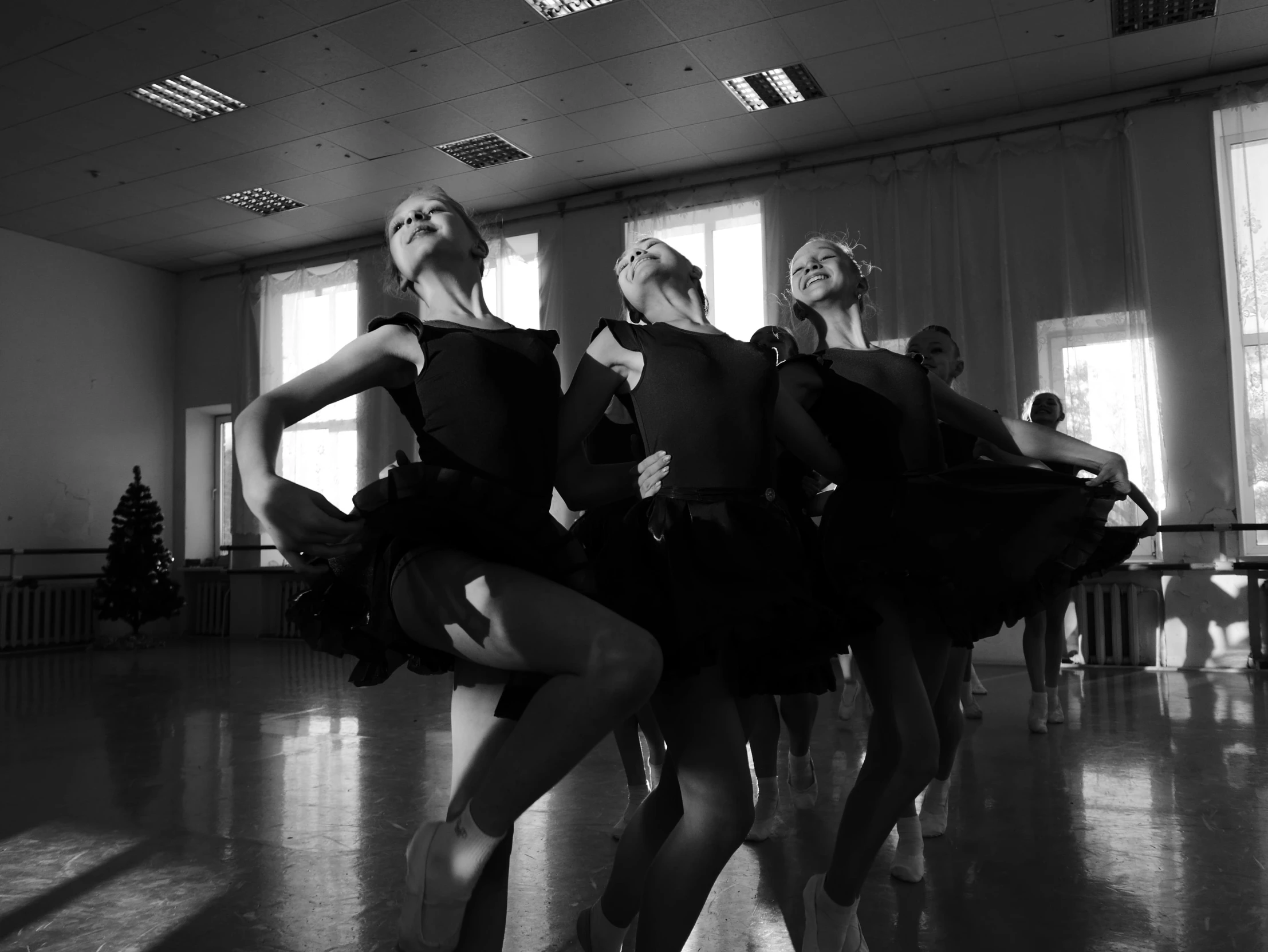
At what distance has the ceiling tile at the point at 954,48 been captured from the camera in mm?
5625

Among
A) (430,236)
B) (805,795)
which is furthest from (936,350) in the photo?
(430,236)

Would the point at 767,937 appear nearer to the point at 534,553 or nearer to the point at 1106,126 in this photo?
the point at 534,553

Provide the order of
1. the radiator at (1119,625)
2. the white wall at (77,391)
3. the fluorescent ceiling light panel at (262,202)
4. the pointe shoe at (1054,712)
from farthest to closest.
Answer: the white wall at (77,391)
the fluorescent ceiling light panel at (262,202)
the radiator at (1119,625)
the pointe shoe at (1054,712)

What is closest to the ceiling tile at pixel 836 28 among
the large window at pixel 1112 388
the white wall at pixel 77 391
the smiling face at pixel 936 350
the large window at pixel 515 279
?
the large window at pixel 1112 388

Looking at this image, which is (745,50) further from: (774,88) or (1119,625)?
(1119,625)

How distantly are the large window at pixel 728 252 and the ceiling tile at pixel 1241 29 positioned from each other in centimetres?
302

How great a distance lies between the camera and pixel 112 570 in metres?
8.67

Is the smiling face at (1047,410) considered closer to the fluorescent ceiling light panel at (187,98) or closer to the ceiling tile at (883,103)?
the ceiling tile at (883,103)

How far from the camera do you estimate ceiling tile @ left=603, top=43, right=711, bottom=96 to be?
5.82 meters

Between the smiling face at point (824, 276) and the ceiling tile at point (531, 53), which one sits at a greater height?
the ceiling tile at point (531, 53)

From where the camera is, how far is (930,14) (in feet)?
17.8

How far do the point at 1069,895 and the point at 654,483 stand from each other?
1451mm

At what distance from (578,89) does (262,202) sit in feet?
11.3

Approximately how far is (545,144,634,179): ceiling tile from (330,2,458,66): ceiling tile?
170 centimetres
